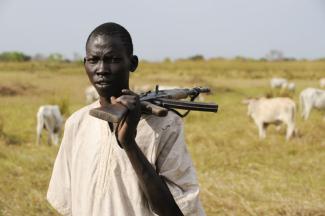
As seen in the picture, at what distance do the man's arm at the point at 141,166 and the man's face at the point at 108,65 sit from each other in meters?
0.16

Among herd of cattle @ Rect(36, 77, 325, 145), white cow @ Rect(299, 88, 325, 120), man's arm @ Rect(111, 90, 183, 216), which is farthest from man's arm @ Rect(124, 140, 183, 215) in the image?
white cow @ Rect(299, 88, 325, 120)

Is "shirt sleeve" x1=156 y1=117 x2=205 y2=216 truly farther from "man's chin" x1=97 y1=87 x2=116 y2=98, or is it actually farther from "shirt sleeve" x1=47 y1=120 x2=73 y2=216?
"shirt sleeve" x1=47 y1=120 x2=73 y2=216

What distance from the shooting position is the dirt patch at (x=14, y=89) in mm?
23058

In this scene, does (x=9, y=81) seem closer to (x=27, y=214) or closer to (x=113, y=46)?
(x=27, y=214)

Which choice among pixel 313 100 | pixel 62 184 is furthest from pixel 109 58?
pixel 313 100

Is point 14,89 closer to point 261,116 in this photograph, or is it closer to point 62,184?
point 261,116

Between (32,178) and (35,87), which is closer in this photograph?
(32,178)

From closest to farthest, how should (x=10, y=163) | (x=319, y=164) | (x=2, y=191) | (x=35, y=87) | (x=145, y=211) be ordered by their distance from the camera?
(x=145, y=211) → (x=2, y=191) → (x=10, y=163) → (x=319, y=164) → (x=35, y=87)

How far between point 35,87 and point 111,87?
80.4ft

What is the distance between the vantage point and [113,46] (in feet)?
5.65

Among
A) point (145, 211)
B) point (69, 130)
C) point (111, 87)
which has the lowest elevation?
point (145, 211)

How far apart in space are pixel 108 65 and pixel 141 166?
0.36m

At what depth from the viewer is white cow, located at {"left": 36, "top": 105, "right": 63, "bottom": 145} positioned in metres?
10.8

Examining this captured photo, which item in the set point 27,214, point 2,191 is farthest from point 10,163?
point 27,214
